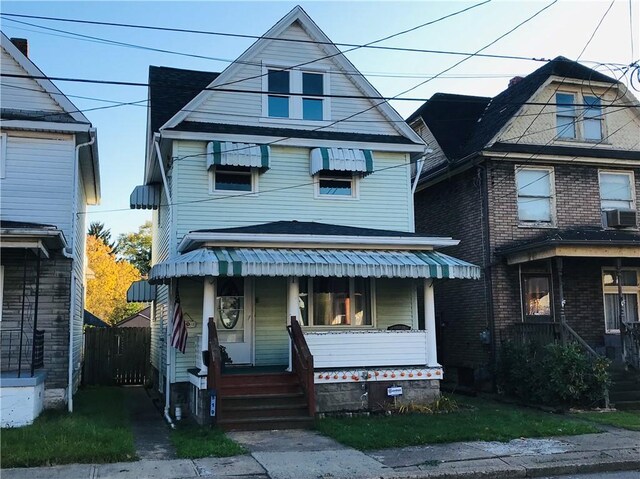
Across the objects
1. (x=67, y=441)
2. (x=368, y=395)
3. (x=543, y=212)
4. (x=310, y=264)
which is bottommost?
(x=67, y=441)

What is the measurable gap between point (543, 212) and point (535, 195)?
0.51 meters

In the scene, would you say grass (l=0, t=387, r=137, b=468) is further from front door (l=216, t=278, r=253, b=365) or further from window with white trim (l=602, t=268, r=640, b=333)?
window with white trim (l=602, t=268, r=640, b=333)

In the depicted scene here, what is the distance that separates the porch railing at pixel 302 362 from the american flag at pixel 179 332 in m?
2.33

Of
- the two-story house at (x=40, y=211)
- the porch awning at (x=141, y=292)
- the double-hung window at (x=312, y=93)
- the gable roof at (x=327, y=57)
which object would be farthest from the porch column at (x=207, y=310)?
the porch awning at (x=141, y=292)

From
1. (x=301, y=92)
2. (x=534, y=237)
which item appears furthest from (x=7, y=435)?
(x=534, y=237)

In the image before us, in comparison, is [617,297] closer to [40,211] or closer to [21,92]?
[40,211]

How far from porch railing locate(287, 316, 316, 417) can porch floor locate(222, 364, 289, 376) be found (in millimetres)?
588

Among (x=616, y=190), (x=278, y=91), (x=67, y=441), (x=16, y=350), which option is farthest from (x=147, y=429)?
(x=616, y=190)

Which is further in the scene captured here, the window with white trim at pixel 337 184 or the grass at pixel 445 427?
the window with white trim at pixel 337 184

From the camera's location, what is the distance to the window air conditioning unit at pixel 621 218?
17223mm

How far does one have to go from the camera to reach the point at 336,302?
15.3 metres

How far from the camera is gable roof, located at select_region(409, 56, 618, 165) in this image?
57.4 feet

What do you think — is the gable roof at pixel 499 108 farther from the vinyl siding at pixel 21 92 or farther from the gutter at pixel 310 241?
the vinyl siding at pixel 21 92

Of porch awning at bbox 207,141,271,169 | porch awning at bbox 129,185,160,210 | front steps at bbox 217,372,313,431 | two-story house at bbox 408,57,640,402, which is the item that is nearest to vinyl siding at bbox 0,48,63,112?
porch awning at bbox 207,141,271,169
